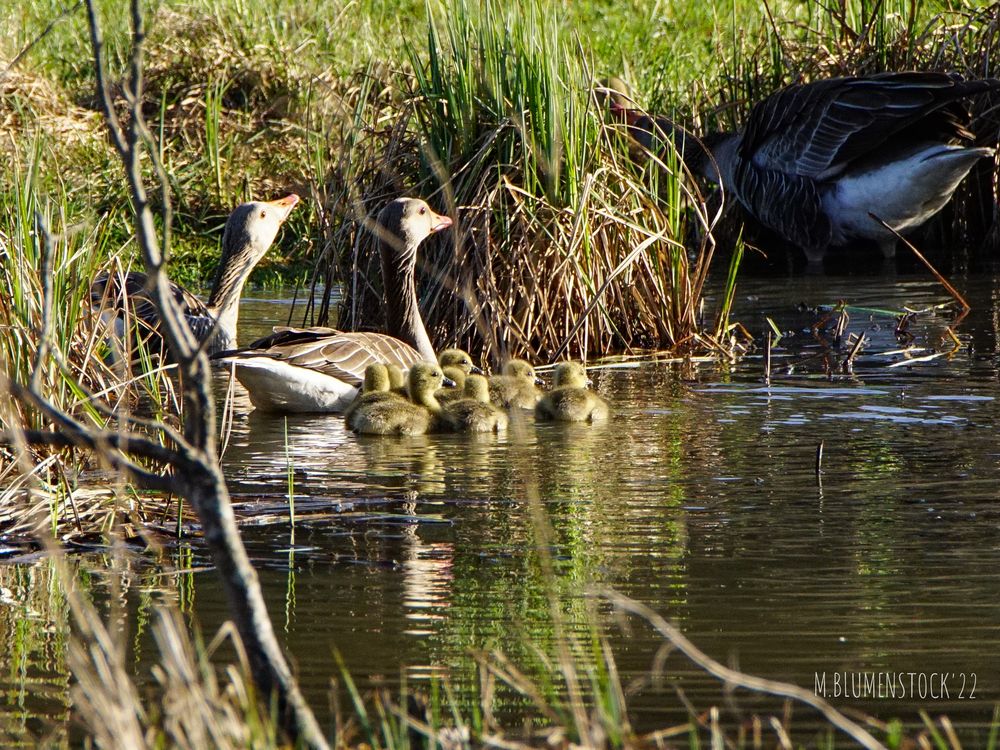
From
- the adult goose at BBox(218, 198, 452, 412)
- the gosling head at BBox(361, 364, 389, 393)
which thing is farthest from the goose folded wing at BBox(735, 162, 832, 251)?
the gosling head at BBox(361, 364, 389, 393)

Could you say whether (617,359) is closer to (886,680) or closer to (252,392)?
(252,392)

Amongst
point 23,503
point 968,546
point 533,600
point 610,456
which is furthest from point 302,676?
point 610,456

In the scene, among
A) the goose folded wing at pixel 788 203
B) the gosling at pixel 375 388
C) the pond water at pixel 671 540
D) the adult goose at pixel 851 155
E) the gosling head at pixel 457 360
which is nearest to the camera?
the pond water at pixel 671 540

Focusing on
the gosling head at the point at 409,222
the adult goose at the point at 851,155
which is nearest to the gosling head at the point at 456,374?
the gosling head at the point at 409,222

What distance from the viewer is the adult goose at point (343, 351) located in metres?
7.53

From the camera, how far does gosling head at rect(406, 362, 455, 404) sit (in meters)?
7.29

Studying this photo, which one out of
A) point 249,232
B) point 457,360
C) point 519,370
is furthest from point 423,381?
point 249,232

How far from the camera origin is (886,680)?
11.2ft

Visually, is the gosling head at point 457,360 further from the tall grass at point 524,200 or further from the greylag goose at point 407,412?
the greylag goose at point 407,412

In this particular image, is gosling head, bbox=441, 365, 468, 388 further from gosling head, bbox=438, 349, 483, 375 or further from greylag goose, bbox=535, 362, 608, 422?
greylag goose, bbox=535, 362, 608, 422

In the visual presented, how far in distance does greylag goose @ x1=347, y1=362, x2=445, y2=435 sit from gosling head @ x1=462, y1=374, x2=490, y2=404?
0.15 metres

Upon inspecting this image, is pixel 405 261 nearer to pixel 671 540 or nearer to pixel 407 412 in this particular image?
pixel 407 412

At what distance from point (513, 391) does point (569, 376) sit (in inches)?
11.0

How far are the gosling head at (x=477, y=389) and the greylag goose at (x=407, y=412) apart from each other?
0.48 ft
